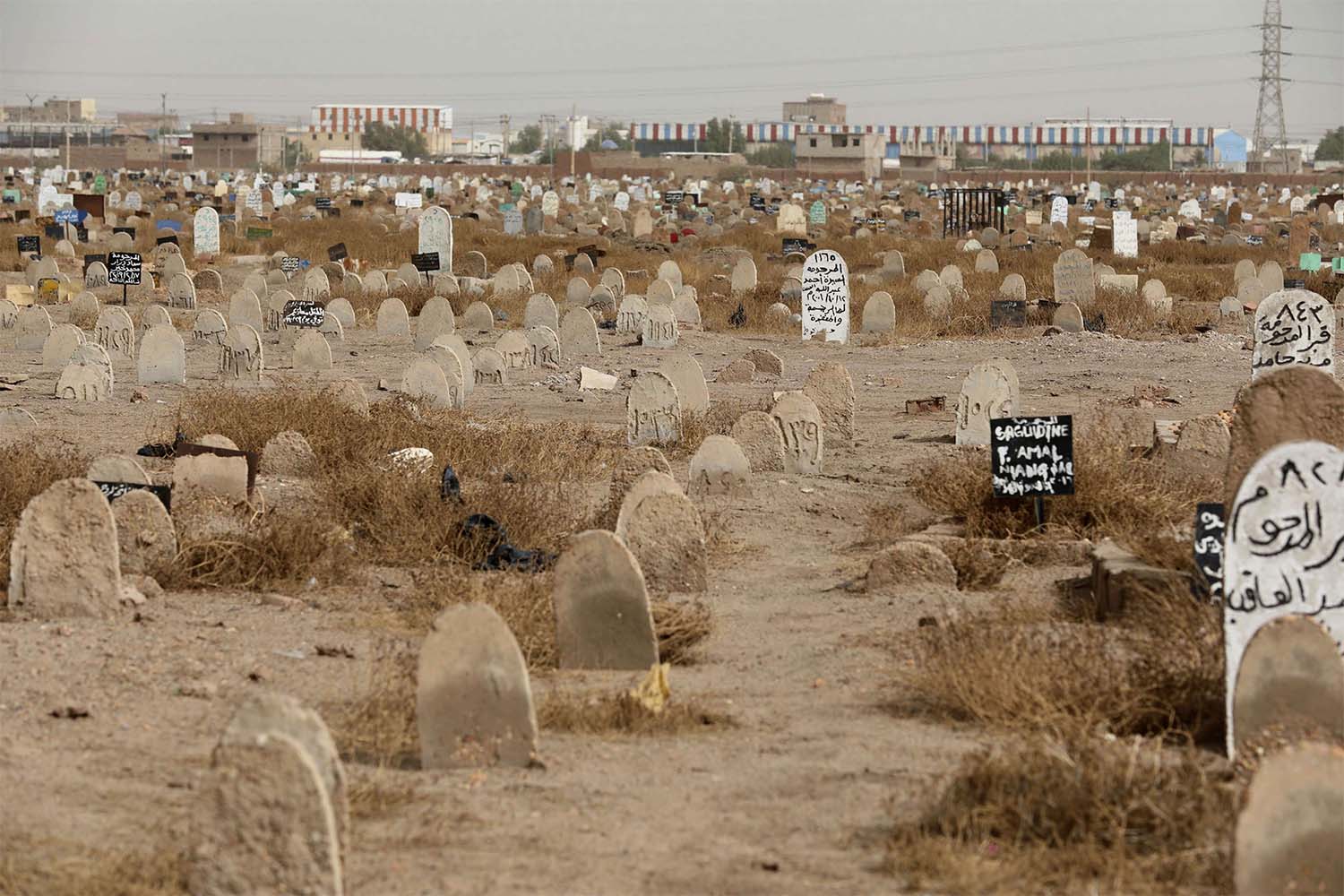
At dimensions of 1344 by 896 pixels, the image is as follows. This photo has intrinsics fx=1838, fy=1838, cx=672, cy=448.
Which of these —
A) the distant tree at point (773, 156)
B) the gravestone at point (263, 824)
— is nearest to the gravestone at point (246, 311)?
the gravestone at point (263, 824)

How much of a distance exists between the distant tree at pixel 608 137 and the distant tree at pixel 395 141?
1287 cm

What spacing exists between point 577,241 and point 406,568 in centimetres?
2436

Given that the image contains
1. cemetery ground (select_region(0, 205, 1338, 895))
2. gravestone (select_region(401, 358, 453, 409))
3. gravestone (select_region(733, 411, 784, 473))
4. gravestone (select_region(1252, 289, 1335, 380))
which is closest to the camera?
cemetery ground (select_region(0, 205, 1338, 895))

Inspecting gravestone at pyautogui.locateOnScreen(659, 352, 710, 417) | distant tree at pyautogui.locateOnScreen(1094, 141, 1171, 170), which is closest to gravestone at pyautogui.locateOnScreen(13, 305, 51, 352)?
gravestone at pyautogui.locateOnScreen(659, 352, 710, 417)

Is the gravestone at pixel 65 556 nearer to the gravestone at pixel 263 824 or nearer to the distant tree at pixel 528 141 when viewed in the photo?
the gravestone at pixel 263 824

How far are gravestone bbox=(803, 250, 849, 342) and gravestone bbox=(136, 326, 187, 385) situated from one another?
5929 millimetres

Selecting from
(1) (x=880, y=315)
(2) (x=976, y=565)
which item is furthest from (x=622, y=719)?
(1) (x=880, y=315)

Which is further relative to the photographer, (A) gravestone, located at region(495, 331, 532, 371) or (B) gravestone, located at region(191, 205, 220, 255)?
(B) gravestone, located at region(191, 205, 220, 255)

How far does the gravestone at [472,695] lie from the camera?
5.18 m

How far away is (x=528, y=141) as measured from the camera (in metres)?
168

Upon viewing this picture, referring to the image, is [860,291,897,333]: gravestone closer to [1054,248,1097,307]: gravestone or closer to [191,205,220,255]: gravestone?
[1054,248,1097,307]: gravestone

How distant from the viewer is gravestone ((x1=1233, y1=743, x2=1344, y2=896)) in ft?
13.5

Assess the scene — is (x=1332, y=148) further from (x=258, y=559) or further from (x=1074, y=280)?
(x=258, y=559)

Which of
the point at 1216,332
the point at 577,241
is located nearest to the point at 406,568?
the point at 1216,332
